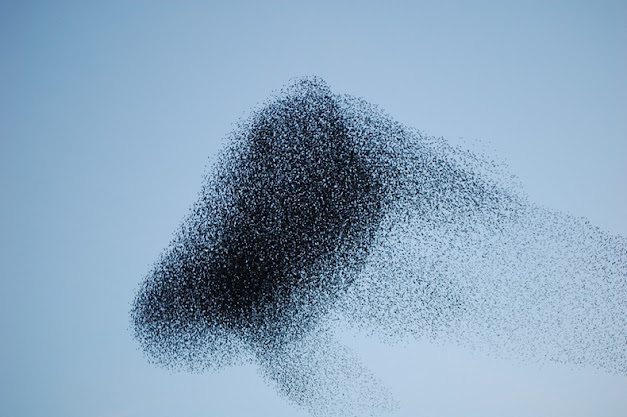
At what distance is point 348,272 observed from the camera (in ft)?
20.6

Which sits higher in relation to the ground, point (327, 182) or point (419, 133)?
point (419, 133)

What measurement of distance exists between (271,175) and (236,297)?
1.52 metres

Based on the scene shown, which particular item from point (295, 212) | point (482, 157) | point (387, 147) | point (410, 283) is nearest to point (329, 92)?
point (387, 147)

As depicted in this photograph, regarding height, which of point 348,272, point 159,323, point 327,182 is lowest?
point 159,323

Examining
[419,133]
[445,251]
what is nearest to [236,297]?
[445,251]

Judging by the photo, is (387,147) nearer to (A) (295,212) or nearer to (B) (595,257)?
(A) (295,212)

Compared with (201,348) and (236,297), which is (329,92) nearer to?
(236,297)

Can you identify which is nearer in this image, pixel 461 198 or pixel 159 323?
pixel 461 198

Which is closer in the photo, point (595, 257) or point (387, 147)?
point (595, 257)

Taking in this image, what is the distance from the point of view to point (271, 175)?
651 cm

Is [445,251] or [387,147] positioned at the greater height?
[387,147]

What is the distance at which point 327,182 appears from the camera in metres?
6.42

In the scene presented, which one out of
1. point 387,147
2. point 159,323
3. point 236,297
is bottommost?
point 159,323

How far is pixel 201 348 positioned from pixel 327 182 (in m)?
2.50
